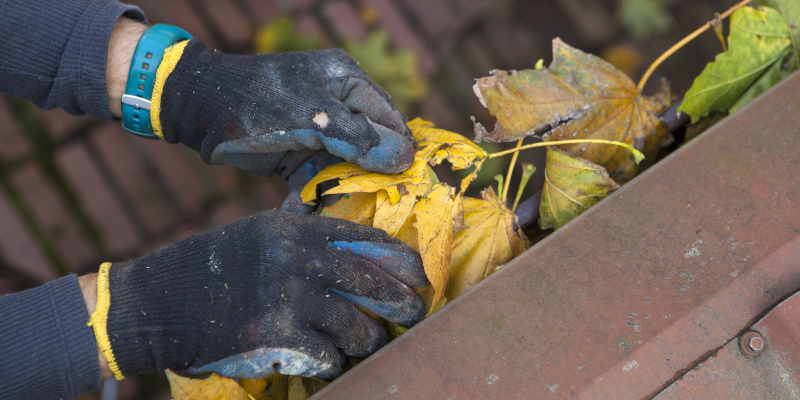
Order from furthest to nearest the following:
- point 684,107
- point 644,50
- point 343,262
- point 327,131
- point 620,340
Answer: point 644,50 → point 684,107 → point 327,131 → point 343,262 → point 620,340

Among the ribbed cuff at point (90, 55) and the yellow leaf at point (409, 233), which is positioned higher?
the ribbed cuff at point (90, 55)

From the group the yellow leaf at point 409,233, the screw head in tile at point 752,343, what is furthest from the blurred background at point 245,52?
the screw head in tile at point 752,343

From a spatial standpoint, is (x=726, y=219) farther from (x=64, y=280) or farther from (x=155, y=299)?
(x=64, y=280)

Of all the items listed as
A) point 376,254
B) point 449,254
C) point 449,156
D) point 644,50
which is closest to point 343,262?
point 376,254

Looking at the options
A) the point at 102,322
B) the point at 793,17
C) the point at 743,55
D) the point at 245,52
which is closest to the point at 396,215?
the point at 102,322

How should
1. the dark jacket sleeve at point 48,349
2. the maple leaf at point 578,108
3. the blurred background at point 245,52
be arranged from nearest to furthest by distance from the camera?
the dark jacket sleeve at point 48,349 → the maple leaf at point 578,108 → the blurred background at point 245,52

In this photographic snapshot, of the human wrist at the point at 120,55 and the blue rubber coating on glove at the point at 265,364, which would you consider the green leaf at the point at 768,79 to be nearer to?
the blue rubber coating on glove at the point at 265,364

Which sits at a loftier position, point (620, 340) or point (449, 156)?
point (449, 156)

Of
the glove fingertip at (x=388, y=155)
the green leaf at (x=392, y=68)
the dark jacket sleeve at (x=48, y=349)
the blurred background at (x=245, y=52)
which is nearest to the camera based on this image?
the dark jacket sleeve at (x=48, y=349)
